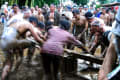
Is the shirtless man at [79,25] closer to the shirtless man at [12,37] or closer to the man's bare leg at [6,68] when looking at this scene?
the shirtless man at [12,37]

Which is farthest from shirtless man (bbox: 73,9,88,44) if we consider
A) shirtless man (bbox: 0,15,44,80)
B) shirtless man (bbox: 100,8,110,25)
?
shirtless man (bbox: 0,15,44,80)

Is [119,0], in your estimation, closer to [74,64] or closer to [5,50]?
[5,50]

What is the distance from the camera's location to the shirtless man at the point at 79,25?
9492 mm

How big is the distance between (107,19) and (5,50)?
313 inches

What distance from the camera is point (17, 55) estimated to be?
6.86 m

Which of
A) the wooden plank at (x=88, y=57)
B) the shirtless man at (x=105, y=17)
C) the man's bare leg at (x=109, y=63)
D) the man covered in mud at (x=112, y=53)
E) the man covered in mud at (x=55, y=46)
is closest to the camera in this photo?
the man covered in mud at (x=112, y=53)

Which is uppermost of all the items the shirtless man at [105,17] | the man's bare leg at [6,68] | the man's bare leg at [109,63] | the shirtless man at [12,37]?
the man's bare leg at [109,63]

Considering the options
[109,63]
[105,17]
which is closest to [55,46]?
[109,63]

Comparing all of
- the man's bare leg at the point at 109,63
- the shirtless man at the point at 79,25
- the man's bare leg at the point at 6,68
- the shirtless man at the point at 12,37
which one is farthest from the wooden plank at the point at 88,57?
the man's bare leg at the point at 109,63

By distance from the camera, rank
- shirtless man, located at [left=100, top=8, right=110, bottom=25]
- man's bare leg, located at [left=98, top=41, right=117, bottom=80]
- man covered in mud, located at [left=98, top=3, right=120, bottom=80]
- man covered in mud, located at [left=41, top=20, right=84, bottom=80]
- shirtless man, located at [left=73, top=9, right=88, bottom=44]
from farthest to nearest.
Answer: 1. shirtless man, located at [left=100, top=8, right=110, bottom=25]
2. shirtless man, located at [left=73, top=9, right=88, bottom=44]
3. man covered in mud, located at [left=41, top=20, right=84, bottom=80]
4. man's bare leg, located at [left=98, top=41, right=117, bottom=80]
5. man covered in mud, located at [left=98, top=3, right=120, bottom=80]

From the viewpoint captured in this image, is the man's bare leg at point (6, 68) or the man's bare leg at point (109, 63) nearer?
the man's bare leg at point (109, 63)

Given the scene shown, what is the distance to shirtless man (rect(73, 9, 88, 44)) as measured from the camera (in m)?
9.49

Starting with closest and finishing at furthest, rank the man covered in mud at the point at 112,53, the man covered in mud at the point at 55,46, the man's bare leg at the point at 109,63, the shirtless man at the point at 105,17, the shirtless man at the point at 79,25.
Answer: the man covered in mud at the point at 112,53 → the man's bare leg at the point at 109,63 → the man covered in mud at the point at 55,46 → the shirtless man at the point at 79,25 → the shirtless man at the point at 105,17

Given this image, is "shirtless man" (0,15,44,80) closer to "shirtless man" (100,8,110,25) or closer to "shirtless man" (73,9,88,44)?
"shirtless man" (73,9,88,44)
